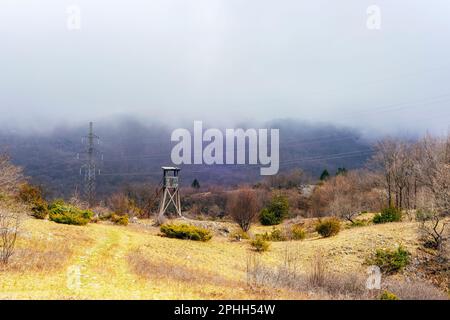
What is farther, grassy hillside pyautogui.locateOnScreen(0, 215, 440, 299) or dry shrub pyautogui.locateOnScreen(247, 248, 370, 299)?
dry shrub pyautogui.locateOnScreen(247, 248, 370, 299)

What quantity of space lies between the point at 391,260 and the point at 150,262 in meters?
11.8

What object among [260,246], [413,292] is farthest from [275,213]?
[413,292]

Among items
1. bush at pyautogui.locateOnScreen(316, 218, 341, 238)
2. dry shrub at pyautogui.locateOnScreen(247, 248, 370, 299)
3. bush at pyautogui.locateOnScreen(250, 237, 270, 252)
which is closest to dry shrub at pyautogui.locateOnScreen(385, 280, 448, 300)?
dry shrub at pyautogui.locateOnScreen(247, 248, 370, 299)

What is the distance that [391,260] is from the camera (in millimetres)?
17000

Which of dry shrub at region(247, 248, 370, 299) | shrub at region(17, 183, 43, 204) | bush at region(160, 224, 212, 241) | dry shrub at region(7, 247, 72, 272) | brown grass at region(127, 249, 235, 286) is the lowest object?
bush at region(160, 224, 212, 241)

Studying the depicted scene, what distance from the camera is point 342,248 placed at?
1947 cm

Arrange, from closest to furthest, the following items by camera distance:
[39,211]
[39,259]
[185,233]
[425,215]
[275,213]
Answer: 1. [39,259]
2. [425,215]
3. [185,233]
4. [39,211]
5. [275,213]

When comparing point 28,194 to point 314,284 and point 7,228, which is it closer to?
point 7,228

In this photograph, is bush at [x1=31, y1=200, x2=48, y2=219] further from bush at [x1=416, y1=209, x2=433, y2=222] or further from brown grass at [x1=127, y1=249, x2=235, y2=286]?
bush at [x1=416, y1=209, x2=433, y2=222]

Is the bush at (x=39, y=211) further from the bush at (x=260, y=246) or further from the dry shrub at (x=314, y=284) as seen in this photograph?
the dry shrub at (x=314, y=284)

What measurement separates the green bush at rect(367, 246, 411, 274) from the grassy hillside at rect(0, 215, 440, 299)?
86 cm

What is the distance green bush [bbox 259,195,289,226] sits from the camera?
35.7m

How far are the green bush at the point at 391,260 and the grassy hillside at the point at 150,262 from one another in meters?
0.86
